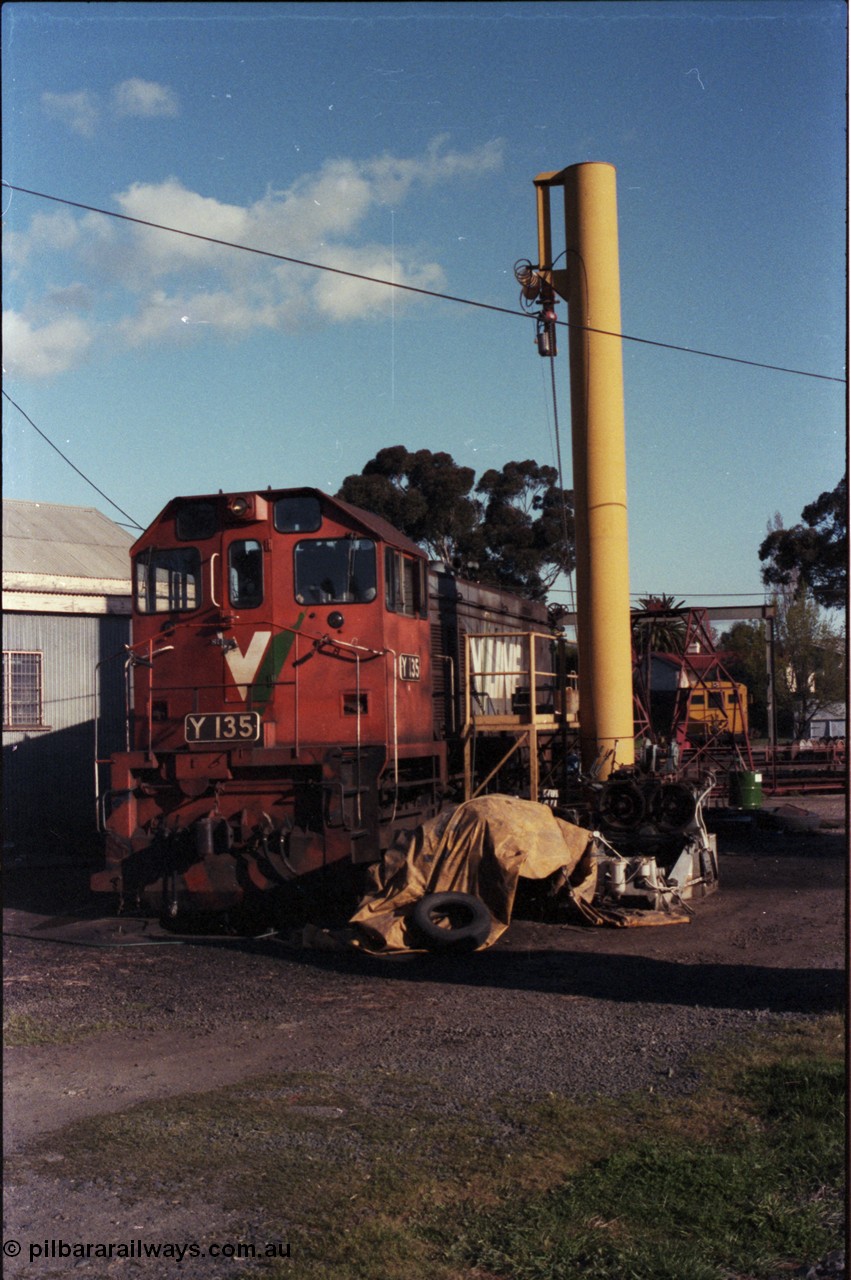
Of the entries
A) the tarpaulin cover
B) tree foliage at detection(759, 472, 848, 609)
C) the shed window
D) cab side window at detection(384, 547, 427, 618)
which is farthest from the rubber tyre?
tree foliage at detection(759, 472, 848, 609)

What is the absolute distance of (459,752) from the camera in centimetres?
1462

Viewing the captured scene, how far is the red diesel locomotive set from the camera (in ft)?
35.1

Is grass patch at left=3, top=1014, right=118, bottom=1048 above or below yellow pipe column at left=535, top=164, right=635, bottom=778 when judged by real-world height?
below

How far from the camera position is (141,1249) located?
4.20 m

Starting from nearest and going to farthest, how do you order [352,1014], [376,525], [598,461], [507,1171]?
[507,1171], [352,1014], [376,525], [598,461]

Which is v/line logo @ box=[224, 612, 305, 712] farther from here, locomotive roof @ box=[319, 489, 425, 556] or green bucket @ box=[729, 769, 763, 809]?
green bucket @ box=[729, 769, 763, 809]

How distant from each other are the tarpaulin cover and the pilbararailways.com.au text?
5.48 m

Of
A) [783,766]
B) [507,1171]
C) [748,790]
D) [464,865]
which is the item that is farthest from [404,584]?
[783,766]

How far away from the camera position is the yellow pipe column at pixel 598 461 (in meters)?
14.5

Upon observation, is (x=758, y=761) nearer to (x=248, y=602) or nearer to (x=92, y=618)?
(x=92, y=618)

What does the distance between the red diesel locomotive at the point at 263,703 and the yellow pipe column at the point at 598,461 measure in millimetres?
2964

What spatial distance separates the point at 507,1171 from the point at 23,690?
15.4 m

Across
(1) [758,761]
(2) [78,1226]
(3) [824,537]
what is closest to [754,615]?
(1) [758,761]

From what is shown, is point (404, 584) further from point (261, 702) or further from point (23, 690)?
point (23, 690)
